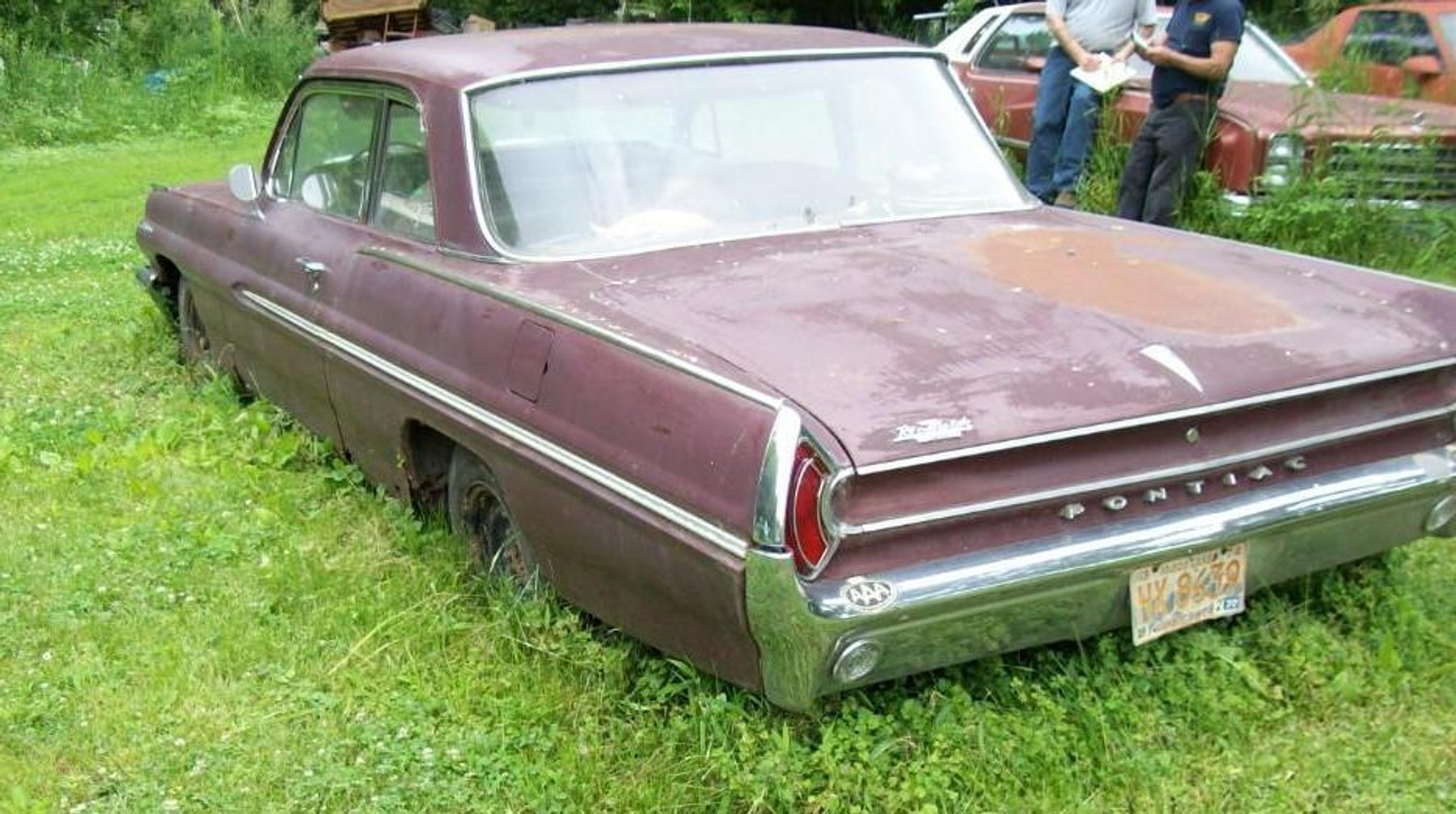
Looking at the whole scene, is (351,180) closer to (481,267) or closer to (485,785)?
(481,267)

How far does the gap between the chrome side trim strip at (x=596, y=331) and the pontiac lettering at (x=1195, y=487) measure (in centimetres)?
67

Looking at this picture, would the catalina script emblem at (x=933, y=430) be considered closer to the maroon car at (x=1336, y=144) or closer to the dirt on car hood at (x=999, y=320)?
the dirt on car hood at (x=999, y=320)

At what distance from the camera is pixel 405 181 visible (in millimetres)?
4113

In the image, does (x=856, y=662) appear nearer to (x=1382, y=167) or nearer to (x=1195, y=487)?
(x=1195, y=487)

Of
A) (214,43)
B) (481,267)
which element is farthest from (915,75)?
(214,43)

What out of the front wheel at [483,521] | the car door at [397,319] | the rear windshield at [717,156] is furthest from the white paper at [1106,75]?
the front wheel at [483,521]

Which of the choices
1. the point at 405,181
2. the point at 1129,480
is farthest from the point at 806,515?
the point at 405,181

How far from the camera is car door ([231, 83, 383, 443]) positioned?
436 centimetres

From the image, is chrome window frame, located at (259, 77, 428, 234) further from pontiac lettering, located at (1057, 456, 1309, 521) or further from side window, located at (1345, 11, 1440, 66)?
side window, located at (1345, 11, 1440, 66)

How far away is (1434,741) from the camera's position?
10.2ft

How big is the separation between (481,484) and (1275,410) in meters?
1.90

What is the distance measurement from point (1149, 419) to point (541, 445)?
127 centimetres

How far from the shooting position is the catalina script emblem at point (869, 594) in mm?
2594

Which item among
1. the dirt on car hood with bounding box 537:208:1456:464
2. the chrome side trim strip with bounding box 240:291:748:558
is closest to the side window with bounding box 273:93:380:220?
the chrome side trim strip with bounding box 240:291:748:558
